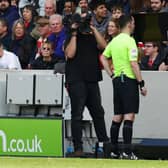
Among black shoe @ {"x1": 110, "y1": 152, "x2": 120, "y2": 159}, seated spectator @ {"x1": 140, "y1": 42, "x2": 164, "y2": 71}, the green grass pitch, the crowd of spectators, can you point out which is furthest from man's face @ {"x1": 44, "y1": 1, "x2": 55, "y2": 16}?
the green grass pitch

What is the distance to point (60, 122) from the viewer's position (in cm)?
1241

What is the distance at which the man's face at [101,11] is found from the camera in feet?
51.4

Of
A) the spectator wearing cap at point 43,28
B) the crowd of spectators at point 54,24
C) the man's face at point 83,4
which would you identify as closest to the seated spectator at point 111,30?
the crowd of spectators at point 54,24

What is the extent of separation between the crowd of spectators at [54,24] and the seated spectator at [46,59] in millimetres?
17

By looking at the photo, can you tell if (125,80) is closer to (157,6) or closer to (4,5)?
(157,6)

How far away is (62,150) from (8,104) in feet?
4.14

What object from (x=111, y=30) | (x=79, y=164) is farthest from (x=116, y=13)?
(x=79, y=164)

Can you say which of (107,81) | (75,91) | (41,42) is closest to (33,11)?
(41,42)

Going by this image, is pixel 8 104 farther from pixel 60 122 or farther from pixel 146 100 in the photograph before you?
pixel 146 100

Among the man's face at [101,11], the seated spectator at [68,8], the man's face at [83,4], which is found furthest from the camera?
the seated spectator at [68,8]

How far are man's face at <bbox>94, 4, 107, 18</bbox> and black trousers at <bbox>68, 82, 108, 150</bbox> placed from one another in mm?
3835

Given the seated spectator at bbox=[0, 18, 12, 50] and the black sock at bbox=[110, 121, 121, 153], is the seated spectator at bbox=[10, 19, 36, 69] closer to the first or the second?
the seated spectator at bbox=[0, 18, 12, 50]

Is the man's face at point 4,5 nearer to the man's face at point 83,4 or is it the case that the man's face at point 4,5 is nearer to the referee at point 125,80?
the man's face at point 83,4

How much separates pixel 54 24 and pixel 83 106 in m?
3.39
